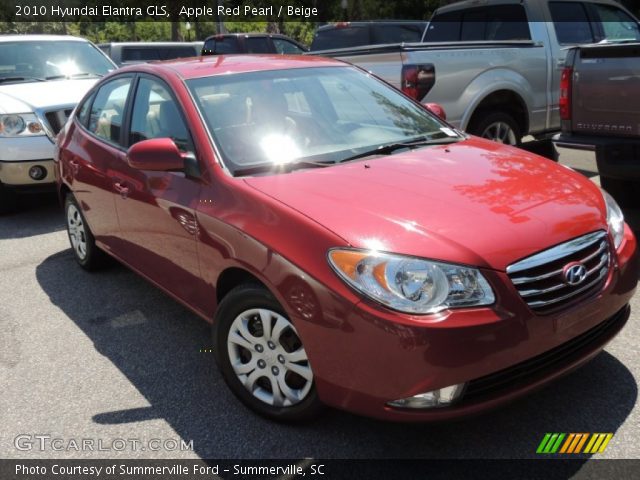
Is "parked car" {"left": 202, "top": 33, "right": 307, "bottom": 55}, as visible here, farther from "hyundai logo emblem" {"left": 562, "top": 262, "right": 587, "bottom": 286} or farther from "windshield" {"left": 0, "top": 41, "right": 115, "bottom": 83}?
"hyundai logo emblem" {"left": 562, "top": 262, "right": 587, "bottom": 286}

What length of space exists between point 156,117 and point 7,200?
396 centimetres

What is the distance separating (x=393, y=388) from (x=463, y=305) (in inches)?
16.1

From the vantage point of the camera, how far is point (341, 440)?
2762 mm

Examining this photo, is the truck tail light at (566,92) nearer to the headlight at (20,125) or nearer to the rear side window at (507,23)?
the rear side window at (507,23)

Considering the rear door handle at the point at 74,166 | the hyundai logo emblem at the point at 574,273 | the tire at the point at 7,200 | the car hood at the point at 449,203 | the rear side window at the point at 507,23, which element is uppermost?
the rear side window at the point at 507,23

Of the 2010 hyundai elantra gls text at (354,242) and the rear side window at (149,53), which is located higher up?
the rear side window at (149,53)

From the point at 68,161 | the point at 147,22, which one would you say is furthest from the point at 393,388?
the point at 147,22

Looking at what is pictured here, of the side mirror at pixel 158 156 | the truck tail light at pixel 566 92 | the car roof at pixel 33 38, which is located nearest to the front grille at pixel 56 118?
the car roof at pixel 33 38

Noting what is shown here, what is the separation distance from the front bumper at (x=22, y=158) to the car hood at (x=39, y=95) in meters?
0.36

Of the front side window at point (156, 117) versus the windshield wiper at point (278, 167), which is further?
the front side window at point (156, 117)

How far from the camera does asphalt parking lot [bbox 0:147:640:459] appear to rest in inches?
107

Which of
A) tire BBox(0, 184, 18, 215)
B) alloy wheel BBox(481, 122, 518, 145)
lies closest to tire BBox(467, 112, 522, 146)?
alloy wheel BBox(481, 122, 518, 145)

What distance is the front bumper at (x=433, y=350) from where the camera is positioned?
2279 mm

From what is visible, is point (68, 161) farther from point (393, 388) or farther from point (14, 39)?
point (14, 39)
